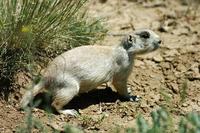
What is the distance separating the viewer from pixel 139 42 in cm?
618

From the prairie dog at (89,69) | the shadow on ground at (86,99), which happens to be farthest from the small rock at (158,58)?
the shadow on ground at (86,99)

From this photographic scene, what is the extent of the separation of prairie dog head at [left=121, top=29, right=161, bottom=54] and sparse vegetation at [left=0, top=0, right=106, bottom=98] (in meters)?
0.54

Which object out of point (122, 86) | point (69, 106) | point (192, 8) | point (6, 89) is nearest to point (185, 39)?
point (192, 8)

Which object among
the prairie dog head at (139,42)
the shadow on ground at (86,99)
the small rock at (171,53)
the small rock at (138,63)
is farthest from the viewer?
the small rock at (171,53)

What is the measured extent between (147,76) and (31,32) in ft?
4.98

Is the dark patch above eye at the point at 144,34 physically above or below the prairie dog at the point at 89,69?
above

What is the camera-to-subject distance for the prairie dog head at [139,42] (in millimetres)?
6160

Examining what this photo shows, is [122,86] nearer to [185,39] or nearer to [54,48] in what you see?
[54,48]

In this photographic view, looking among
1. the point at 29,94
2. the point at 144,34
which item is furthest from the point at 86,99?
the point at 144,34

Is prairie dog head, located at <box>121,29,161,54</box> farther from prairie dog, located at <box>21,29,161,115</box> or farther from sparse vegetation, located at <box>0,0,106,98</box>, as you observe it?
sparse vegetation, located at <box>0,0,106,98</box>

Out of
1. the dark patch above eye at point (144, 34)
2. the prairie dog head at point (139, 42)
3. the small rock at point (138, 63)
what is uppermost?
the dark patch above eye at point (144, 34)

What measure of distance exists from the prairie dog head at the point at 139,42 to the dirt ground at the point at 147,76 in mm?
456

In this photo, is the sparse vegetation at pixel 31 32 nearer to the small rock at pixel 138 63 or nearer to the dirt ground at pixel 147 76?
the dirt ground at pixel 147 76

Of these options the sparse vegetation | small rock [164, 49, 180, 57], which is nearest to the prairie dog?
the sparse vegetation
